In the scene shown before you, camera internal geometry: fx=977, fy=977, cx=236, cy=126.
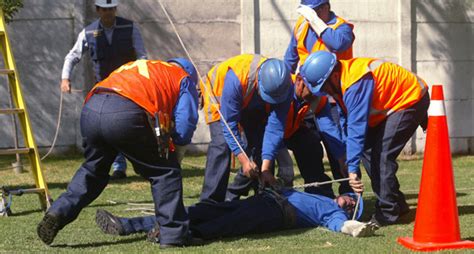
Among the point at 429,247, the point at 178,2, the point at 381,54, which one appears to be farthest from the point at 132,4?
the point at 429,247

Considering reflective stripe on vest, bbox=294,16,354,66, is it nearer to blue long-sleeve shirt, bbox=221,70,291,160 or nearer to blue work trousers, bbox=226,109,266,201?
blue work trousers, bbox=226,109,266,201

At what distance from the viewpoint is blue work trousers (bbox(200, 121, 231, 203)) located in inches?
282

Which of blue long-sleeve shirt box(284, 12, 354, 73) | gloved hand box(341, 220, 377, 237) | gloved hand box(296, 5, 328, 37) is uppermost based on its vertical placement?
gloved hand box(296, 5, 328, 37)

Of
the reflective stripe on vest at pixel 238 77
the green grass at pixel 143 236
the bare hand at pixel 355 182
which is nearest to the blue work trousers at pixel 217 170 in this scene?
the reflective stripe on vest at pixel 238 77

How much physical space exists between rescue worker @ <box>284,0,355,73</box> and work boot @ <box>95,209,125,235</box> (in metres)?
2.23

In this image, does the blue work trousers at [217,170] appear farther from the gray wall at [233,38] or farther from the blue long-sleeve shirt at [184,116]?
the gray wall at [233,38]

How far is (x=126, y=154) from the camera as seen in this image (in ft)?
20.3

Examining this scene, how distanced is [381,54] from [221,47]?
2067 mm

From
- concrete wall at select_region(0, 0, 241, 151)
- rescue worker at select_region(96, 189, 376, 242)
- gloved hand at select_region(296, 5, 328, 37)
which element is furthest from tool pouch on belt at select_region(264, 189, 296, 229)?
concrete wall at select_region(0, 0, 241, 151)

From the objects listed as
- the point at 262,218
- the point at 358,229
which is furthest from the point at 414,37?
the point at 358,229

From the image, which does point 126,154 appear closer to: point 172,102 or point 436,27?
point 172,102

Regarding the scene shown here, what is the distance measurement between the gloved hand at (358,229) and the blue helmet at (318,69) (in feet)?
3.32

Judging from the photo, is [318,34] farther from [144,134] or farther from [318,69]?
[144,134]

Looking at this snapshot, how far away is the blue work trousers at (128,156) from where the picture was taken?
19.9 ft
